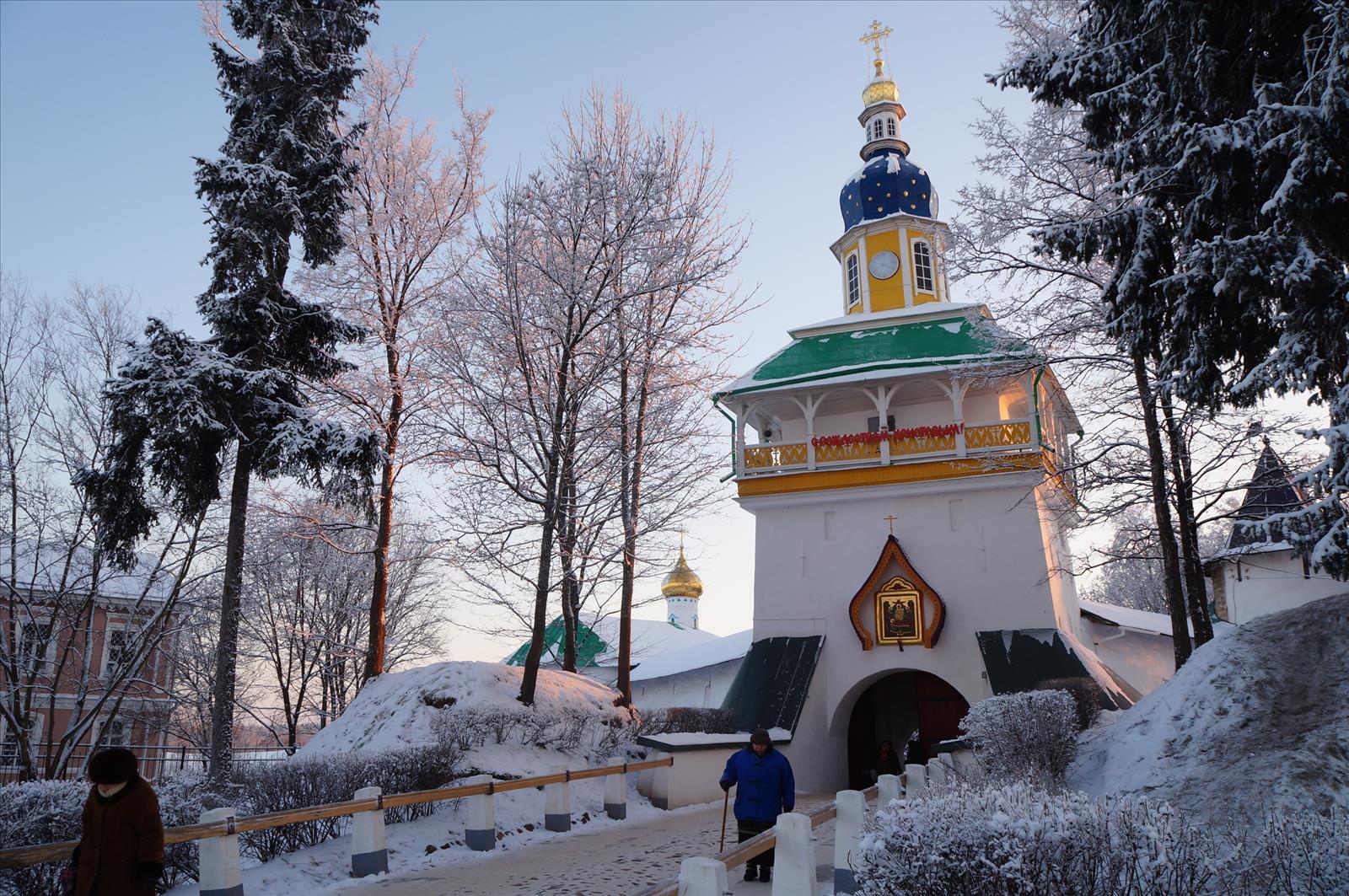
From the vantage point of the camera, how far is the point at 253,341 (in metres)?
13.3

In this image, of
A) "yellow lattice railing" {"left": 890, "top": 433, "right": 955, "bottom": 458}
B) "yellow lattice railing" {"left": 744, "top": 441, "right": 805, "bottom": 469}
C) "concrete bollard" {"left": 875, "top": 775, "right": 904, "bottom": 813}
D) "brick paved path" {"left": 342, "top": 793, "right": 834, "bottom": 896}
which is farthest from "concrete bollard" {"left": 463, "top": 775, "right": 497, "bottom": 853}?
"yellow lattice railing" {"left": 890, "top": 433, "right": 955, "bottom": 458}

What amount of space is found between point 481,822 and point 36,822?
170 inches

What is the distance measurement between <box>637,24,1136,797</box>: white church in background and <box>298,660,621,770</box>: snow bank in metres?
4.86

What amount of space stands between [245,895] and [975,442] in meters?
16.8

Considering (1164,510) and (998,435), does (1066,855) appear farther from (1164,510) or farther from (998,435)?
(998,435)

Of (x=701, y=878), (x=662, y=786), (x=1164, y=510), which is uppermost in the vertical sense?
(x=1164, y=510)

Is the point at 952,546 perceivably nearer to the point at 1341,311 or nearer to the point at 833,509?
the point at 833,509

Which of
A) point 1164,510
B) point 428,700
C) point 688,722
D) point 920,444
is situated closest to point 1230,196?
point 1164,510

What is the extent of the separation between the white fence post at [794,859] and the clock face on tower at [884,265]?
21742mm

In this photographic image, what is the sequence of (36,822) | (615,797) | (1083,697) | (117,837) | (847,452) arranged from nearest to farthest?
(117,837), (36,822), (615,797), (1083,697), (847,452)

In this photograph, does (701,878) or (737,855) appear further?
(737,855)

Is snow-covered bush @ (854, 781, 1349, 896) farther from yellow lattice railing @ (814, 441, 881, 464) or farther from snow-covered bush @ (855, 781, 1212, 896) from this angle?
yellow lattice railing @ (814, 441, 881, 464)

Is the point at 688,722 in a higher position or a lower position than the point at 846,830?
higher

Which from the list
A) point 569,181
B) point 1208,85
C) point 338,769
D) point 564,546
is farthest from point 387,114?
point 1208,85
